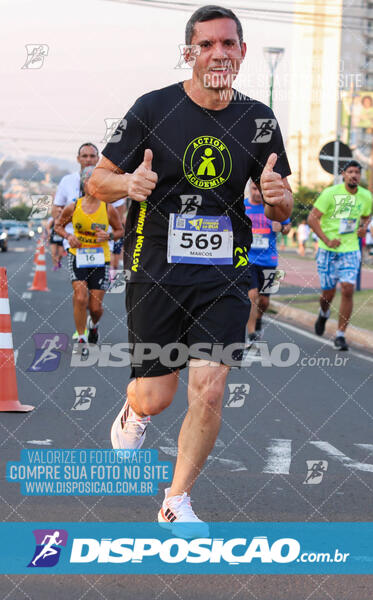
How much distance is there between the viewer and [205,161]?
4.06 m

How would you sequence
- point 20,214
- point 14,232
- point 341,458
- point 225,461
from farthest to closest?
point 14,232, point 20,214, point 341,458, point 225,461

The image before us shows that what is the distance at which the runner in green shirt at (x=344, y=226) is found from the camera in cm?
1057

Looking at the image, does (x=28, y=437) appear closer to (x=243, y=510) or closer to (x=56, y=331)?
(x=243, y=510)

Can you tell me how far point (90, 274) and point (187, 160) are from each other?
19.0ft

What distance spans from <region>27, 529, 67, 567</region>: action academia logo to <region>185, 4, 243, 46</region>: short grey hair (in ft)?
6.76

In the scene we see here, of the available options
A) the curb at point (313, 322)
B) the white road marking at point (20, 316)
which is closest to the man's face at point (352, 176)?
the curb at point (313, 322)

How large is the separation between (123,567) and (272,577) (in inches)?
21.7

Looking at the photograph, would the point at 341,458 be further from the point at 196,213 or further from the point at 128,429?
the point at 196,213

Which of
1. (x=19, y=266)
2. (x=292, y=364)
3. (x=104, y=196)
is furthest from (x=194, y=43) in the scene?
(x=19, y=266)

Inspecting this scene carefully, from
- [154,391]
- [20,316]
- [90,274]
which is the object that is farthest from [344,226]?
[154,391]

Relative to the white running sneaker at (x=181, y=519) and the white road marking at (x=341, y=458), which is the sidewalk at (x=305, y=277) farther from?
the white running sneaker at (x=181, y=519)

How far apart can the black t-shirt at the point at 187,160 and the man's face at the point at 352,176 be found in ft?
21.2

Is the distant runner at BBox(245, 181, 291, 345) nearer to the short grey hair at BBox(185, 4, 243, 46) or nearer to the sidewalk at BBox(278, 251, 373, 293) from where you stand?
the short grey hair at BBox(185, 4, 243, 46)

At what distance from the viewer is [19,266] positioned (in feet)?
110
